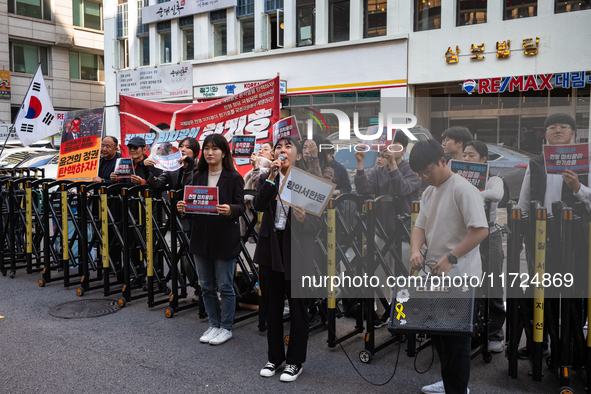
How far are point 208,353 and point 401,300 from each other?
2.18m

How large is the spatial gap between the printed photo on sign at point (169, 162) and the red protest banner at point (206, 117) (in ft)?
4.40

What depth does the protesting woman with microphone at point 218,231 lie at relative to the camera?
5121mm

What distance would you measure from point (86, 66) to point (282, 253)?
33590 millimetres

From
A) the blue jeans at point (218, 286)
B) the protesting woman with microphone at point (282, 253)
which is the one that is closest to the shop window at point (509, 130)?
the blue jeans at point (218, 286)

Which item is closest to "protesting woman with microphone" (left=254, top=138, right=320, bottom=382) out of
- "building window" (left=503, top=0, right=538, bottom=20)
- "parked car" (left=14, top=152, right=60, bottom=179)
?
"parked car" (left=14, top=152, right=60, bottom=179)

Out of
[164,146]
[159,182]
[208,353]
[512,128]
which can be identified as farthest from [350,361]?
[512,128]

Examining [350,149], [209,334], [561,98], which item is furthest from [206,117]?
[561,98]

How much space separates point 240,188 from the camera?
5.19 metres

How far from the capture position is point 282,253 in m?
4.34

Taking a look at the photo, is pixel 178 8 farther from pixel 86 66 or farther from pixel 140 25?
pixel 86 66

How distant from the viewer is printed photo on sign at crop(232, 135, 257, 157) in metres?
7.38

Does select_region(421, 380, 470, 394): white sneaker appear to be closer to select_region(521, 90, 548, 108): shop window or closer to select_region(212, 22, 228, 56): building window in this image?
select_region(521, 90, 548, 108): shop window

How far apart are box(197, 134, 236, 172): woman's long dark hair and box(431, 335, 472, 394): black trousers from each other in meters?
2.62

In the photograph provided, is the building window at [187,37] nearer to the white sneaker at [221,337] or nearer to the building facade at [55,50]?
the building facade at [55,50]
